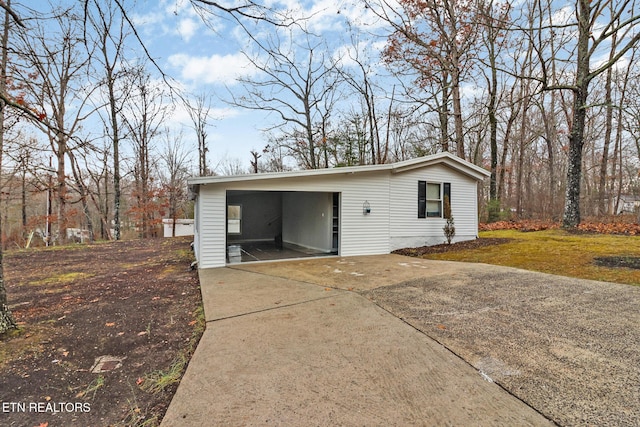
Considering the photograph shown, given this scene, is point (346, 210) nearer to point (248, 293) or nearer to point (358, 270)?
point (358, 270)

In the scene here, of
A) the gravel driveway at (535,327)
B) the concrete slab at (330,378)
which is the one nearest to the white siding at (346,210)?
the gravel driveway at (535,327)

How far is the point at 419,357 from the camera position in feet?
8.13

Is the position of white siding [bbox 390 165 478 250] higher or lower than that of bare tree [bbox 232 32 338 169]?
lower

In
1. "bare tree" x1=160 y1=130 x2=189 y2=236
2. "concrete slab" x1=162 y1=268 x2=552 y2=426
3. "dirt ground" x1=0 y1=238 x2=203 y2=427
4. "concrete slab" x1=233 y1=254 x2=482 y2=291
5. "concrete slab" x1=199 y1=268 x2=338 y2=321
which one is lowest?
"dirt ground" x1=0 y1=238 x2=203 y2=427

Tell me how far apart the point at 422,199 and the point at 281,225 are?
6.76m

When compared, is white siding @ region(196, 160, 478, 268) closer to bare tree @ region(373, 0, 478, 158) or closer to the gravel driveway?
the gravel driveway

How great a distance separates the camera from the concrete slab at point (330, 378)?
5.88 ft

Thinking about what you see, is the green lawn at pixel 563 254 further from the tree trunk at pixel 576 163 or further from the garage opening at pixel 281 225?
the garage opening at pixel 281 225

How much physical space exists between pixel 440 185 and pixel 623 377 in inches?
301

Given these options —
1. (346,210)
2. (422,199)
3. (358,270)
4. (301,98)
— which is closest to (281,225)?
(346,210)

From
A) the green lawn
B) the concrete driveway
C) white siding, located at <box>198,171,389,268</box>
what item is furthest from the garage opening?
the concrete driveway

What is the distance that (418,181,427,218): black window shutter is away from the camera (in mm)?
8898

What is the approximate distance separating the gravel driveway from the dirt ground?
236 cm

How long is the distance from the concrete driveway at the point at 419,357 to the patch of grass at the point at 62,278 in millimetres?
3445
